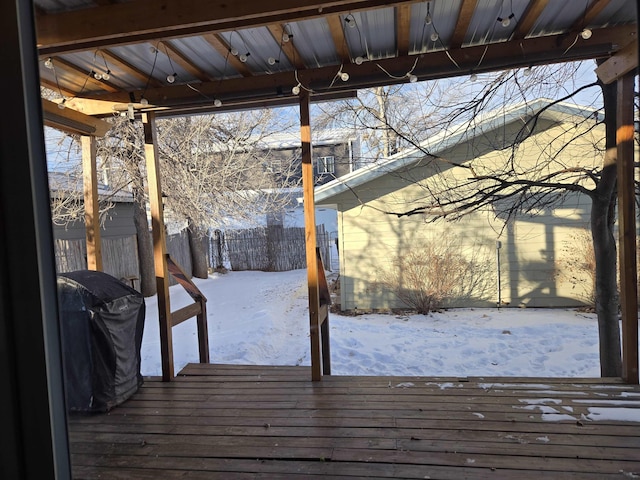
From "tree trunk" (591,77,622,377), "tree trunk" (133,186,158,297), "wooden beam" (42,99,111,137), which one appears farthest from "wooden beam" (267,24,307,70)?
"tree trunk" (133,186,158,297)

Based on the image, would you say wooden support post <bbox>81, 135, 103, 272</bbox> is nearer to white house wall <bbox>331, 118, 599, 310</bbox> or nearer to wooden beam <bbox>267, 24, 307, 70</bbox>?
wooden beam <bbox>267, 24, 307, 70</bbox>

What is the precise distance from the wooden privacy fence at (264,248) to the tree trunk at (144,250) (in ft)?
9.02

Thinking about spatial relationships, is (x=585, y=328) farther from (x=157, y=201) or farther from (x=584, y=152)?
(x=157, y=201)

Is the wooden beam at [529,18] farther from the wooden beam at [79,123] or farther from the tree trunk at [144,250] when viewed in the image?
the tree trunk at [144,250]

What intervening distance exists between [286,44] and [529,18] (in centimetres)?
157

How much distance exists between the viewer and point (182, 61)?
2.81 metres

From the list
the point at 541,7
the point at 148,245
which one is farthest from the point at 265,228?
the point at 541,7

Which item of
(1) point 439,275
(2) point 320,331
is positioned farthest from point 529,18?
(1) point 439,275

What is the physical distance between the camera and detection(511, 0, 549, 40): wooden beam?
7.54ft

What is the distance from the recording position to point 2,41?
0.65 metres

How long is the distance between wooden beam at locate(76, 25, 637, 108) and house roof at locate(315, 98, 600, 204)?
1.40m

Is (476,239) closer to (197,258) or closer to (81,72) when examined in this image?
(81,72)

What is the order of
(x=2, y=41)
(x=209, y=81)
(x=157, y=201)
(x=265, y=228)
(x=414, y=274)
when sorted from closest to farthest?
(x=2, y=41)
(x=209, y=81)
(x=157, y=201)
(x=414, y=274)
(x=265, y=228)

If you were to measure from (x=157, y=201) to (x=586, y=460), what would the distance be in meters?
3.44
